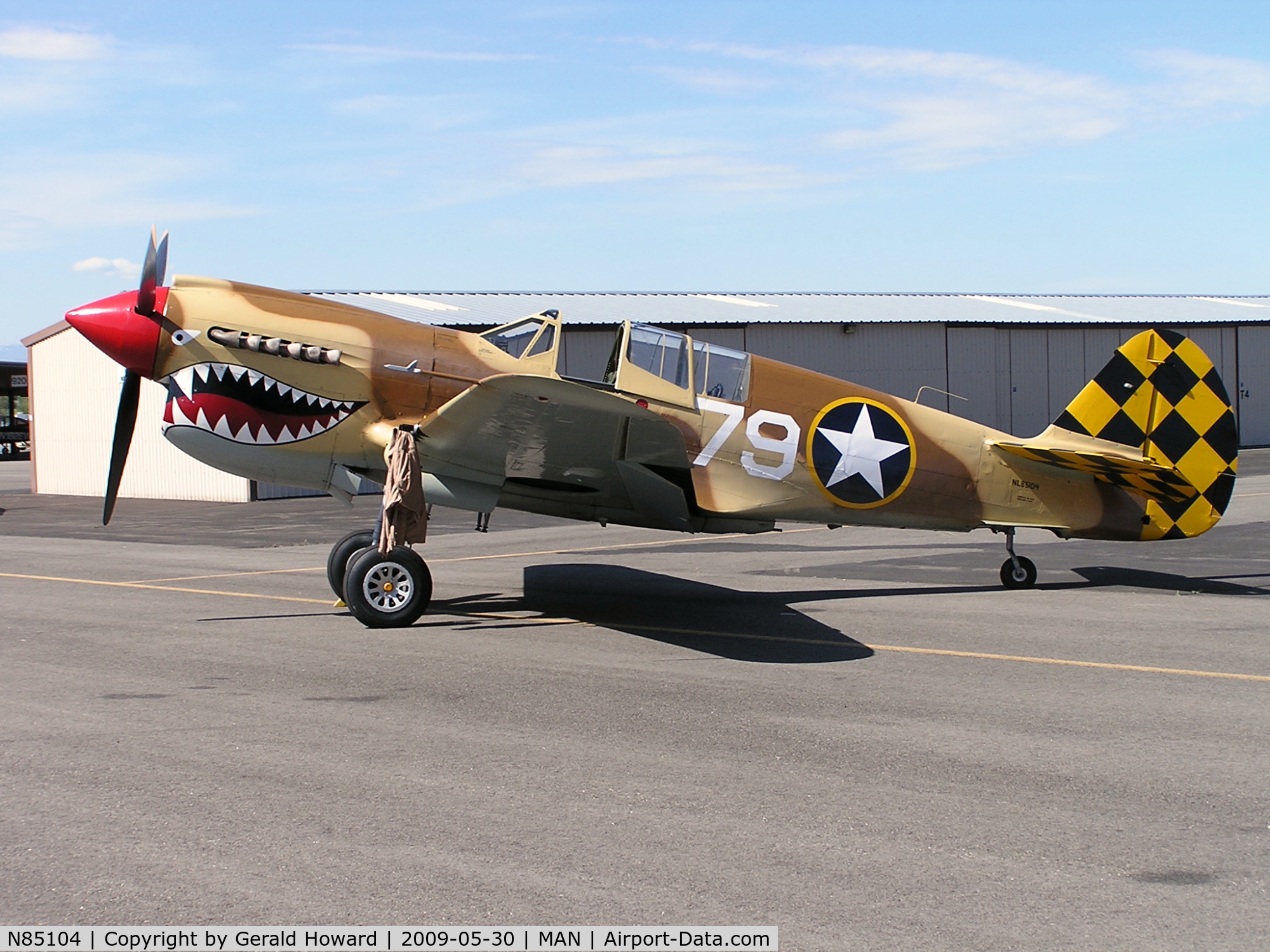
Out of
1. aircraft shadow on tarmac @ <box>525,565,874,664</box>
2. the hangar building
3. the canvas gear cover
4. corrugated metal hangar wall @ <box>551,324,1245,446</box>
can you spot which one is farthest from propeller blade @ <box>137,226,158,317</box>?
corrugated metal hangar wall @ <box>551,324,1245,446</box>

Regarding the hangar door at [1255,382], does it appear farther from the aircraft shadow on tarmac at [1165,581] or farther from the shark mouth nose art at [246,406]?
the shark mouth nose art at [246,406]

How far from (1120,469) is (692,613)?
4.60m

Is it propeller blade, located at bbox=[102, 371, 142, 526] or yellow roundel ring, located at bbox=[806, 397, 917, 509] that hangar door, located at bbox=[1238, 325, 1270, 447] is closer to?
yellow roundel ring, located at bbox=[806, 397, 917, 509]

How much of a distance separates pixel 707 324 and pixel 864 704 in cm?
2870

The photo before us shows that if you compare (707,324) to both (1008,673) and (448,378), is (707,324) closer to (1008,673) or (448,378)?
(448,378)

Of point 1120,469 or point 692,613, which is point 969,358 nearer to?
point 1120,469

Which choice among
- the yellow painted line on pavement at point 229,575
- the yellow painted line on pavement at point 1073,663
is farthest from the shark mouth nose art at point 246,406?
the yellow painted line on pavement at point 1073,663

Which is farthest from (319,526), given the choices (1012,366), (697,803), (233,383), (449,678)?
(1012,366)

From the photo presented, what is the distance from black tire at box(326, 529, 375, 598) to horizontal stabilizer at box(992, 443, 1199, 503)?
20.5 feet

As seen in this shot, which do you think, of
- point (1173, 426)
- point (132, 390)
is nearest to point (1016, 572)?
point (1173, 426)

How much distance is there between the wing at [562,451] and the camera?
319 inches

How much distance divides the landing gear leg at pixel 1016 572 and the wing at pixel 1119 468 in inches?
35.1

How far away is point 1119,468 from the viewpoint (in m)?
11.1

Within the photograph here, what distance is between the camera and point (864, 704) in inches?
258
